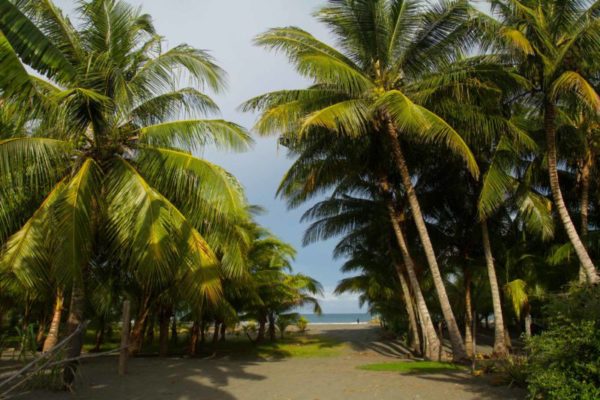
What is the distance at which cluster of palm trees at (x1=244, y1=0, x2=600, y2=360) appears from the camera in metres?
11.5

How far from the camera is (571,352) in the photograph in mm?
7176

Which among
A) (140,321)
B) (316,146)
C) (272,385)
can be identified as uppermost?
(316,146)

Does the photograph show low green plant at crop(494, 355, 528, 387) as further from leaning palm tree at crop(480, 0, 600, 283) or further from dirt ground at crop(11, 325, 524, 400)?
leaning palm tree at crop(480, 0, 600, 283)

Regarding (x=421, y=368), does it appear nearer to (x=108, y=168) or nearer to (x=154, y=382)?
(x=154, y=382)

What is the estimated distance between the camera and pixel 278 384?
1124 centimetres

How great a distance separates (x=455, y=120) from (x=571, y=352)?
27.1ft

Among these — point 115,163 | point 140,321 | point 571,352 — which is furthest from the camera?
point 140,321

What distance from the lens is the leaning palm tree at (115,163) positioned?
830 centimetres

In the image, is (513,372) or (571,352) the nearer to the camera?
(571,352)

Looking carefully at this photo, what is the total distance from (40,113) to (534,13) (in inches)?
424

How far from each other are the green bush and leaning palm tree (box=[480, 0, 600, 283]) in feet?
11.2

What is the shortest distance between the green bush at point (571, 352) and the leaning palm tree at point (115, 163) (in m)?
6.03

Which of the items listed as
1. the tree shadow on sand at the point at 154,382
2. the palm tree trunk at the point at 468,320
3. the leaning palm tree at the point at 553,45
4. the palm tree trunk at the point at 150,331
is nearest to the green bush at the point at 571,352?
the leaning palm tree at the point at 553,45

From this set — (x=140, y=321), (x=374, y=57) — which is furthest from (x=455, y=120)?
(x=140, y=321)
